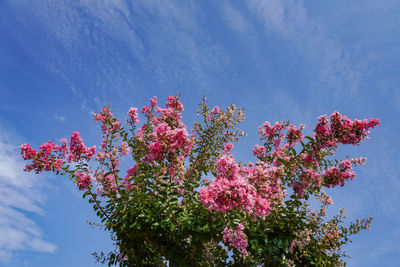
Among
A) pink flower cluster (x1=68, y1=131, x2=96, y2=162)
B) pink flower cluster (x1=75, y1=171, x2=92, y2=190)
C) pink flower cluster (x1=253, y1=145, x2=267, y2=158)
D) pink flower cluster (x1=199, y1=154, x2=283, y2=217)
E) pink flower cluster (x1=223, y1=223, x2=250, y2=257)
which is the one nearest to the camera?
pink flower cluster (x1=199, y1=154, x2=283, y2=217)

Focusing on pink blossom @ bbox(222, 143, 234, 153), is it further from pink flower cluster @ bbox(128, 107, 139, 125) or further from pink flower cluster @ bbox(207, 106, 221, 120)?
pink flower cluster @ bbox(128, 107, 139, 125)

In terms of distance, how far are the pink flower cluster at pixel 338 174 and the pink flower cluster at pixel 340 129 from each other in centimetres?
55

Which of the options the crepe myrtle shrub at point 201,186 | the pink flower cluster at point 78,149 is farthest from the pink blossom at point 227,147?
the pink flower cluster at point 78,149

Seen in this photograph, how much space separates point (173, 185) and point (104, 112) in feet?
10.2

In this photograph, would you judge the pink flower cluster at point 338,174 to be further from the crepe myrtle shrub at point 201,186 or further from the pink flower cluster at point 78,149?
the pink flower cluster at point 78,149

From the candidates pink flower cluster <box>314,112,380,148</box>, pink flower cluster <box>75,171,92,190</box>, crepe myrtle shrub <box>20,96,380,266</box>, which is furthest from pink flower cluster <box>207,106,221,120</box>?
pink flower cluster <box>75,171,92,190</box>

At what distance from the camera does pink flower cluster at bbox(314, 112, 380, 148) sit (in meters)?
7.46

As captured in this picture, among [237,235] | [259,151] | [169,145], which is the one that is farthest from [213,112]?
[237,235]

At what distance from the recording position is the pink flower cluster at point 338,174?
735cm

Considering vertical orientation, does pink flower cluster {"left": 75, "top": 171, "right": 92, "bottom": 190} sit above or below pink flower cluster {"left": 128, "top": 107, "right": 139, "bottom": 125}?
below

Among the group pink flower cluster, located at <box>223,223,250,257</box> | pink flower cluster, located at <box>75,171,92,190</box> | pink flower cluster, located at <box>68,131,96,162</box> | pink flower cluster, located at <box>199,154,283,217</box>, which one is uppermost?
pink flower cluster, located at <box>68,131,96,162</box>

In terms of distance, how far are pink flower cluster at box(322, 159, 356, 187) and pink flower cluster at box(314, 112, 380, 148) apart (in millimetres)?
553

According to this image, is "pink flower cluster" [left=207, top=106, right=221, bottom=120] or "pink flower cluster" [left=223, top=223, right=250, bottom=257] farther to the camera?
"pink flower cluster" [left=207, top=106, right=221, bottom=120]

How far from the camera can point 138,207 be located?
627 cm
